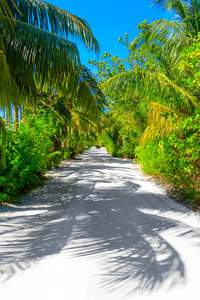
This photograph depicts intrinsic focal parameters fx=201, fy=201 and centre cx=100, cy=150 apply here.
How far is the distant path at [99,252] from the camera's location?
1952mm

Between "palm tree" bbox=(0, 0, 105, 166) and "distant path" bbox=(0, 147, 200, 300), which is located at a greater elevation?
"palm tree" bbox=(0, 0, 105, 166)

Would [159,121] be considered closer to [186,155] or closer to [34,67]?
[186,155]

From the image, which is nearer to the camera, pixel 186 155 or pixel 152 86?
pixel 186 155

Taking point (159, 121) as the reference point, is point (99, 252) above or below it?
below

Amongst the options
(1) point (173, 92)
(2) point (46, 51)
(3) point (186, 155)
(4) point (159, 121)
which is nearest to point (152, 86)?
(1) point (173, 92)

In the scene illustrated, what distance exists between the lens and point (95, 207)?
15.4 feet

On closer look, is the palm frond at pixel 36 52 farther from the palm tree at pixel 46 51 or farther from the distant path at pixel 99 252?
the distant path at pixel 99 252

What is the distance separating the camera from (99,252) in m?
2.64

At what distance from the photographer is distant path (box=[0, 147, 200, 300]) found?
6.40 feet

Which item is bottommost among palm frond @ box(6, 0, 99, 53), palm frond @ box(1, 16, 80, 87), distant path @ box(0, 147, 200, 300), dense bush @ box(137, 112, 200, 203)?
distant path @ box(0, 147, 200, 300)

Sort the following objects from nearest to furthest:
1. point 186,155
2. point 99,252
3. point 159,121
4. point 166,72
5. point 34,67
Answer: point 99,252, point 34,67, point 186,155, point 159,121, point 166,72

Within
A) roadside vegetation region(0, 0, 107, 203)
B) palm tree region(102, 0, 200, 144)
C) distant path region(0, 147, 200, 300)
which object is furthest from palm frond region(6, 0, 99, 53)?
distant path region(0, 147, 200, 300)

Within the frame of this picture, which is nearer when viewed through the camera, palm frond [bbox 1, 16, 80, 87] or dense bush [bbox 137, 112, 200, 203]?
palm frond [bbox 1, 16, 80, 87]

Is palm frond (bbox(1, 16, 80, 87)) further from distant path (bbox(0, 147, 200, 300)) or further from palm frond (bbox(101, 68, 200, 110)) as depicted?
distant path (bbox(0, 147, 200, 300))
